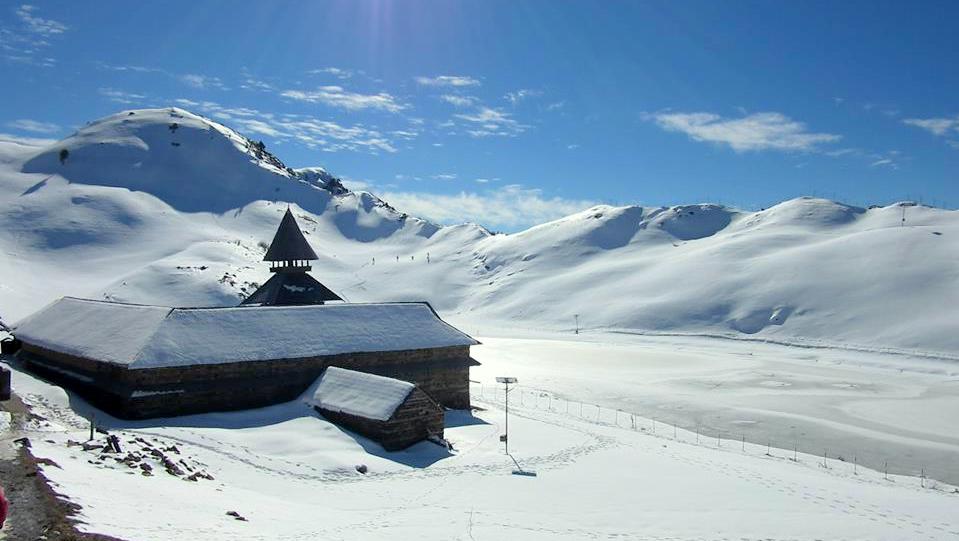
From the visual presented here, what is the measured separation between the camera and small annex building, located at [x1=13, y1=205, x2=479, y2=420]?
2372 centimetres

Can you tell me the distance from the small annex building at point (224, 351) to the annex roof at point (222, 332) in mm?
44

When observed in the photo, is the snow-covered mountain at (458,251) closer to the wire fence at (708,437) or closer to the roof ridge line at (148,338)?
the wire fence at (708,437)

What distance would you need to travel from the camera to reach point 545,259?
125875mm

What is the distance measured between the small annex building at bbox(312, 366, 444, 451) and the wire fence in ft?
36.8

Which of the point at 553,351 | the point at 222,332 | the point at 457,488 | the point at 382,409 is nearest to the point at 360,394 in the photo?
the point at 382,409

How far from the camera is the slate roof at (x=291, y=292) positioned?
124 feet

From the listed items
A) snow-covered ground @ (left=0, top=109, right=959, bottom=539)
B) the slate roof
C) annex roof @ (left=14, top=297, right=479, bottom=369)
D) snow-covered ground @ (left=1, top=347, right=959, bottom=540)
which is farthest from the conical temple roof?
snow-covered ground @ (left=1, top=347, right=959, bottom=540)

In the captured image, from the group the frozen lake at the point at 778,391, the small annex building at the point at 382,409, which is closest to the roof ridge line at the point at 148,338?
the small annex building at the point at 382,409

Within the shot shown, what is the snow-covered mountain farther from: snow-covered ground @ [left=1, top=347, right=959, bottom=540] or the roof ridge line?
snow-covered ground @ [left=1, top=347, right=959, bottom=540]

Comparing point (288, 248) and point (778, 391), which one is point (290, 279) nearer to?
point (288, 248)

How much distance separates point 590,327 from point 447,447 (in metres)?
64.6

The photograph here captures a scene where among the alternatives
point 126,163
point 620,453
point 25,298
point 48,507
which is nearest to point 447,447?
point 620,453

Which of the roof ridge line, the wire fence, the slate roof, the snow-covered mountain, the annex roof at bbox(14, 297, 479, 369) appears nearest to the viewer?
the roof ridge line

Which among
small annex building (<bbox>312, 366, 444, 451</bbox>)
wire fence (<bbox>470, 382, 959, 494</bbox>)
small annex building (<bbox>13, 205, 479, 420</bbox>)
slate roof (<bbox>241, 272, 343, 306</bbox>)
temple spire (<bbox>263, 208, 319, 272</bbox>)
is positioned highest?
temple spire (<bbox>263, 208, 319, 272</bbox>)
